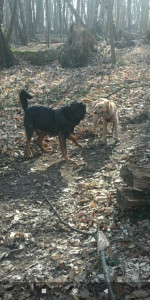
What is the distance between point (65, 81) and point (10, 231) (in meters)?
9.67

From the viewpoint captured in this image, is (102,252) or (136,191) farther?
(136,191)

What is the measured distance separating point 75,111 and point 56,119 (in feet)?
1.64

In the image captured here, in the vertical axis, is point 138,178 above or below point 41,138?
above

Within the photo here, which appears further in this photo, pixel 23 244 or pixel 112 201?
pixel 112 201

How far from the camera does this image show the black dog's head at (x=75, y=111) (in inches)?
283

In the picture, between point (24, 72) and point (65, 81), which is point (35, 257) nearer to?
point (65, 81)

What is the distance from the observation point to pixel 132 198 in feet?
15.1

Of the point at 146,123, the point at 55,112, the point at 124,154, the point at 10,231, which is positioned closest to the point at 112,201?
the point at 10,231

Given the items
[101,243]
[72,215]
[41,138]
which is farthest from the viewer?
[41,138]

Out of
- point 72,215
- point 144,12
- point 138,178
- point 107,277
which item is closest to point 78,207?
point 72,215

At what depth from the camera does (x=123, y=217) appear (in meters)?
4.81

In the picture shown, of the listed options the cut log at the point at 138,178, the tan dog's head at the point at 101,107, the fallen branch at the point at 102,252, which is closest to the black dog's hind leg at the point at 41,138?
the tan dog's head at the point at 101,107

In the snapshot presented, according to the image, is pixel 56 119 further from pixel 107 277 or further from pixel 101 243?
pixel 107 277

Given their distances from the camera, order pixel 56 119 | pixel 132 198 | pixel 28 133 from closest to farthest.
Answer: pixel 132 198 < pixel 56 119 < pixel 28 133
